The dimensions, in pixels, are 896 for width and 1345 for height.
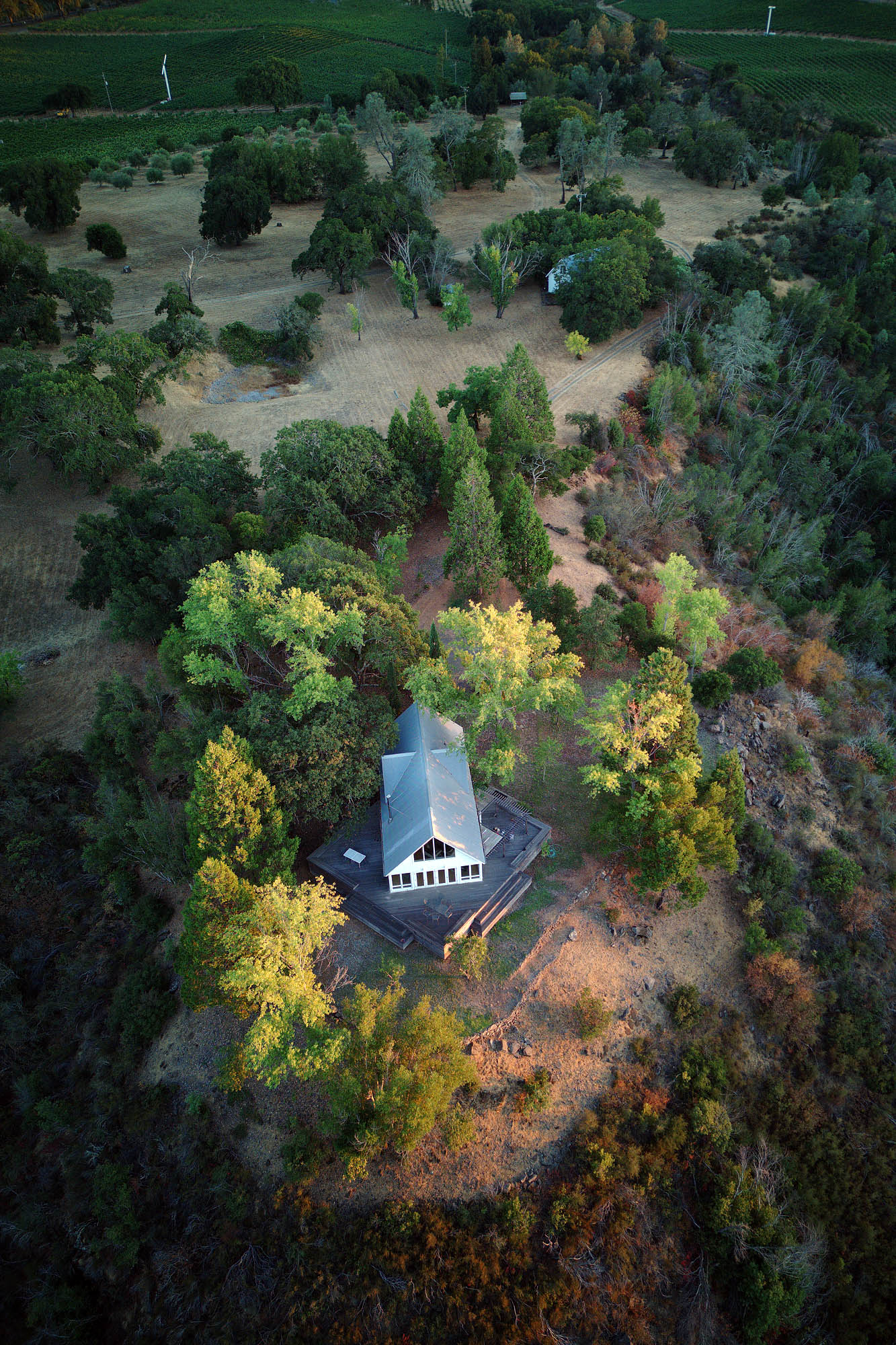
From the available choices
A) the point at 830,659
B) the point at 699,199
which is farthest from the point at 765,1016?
the point at 699,199

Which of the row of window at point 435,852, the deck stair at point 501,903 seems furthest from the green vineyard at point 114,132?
the deck stair at point 501,903

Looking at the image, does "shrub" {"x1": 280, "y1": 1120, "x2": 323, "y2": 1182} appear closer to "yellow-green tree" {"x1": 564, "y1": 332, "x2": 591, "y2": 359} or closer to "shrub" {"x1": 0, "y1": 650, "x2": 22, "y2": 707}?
"shrub" {"x1": 0, "y1": 650, "x2": 22, "y2": 707}

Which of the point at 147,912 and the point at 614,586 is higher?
the point at 614,586

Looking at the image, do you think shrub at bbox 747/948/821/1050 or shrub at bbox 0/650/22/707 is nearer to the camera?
shrub at bbox 747/948/821/1050

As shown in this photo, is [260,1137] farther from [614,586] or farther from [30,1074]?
[614,586]

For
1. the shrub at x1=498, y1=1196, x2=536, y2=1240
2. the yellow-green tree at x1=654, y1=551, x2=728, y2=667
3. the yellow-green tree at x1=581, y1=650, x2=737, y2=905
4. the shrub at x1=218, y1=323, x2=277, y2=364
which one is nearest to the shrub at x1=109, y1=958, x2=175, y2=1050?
the shrub at x1=498, y1=1196, x2=536, y2=1240

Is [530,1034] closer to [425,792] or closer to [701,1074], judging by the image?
[701,1074]
